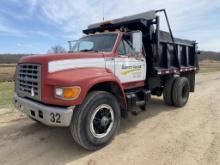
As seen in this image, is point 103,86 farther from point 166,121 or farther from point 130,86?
point 166,121

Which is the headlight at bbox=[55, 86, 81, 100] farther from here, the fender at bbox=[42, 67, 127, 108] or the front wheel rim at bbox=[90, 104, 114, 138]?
the front wheel rim at bbox=[90, 104, 114, 138]

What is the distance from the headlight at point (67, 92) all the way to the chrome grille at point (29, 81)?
427 mm

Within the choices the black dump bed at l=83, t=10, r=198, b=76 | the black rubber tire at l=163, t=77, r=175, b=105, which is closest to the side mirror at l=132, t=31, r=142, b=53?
the black dump bed at l=83, t=10, r=198, b=76

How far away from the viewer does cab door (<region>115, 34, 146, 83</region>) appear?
5.43 meters

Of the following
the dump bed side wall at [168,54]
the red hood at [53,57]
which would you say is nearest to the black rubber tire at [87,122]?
the red hood at [53,57]

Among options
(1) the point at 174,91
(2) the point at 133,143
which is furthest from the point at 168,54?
(2) the point at 133,143

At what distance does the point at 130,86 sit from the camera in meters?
5.88

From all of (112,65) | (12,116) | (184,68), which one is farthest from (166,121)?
(12,116)

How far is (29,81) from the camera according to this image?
15.1 ft

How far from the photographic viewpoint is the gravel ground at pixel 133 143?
4.15 metres

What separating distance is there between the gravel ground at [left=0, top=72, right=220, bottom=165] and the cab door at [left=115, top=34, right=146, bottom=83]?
4.05 feet

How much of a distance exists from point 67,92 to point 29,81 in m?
1.02

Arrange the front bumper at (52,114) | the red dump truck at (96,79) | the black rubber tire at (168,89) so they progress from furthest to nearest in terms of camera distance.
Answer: the black rubber tire at (168,89)
the red dump truck at (96,79)
the front bumper at (52,114)

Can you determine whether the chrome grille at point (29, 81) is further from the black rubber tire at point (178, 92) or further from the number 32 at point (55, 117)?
the black rubber tire at point (178, 92)
